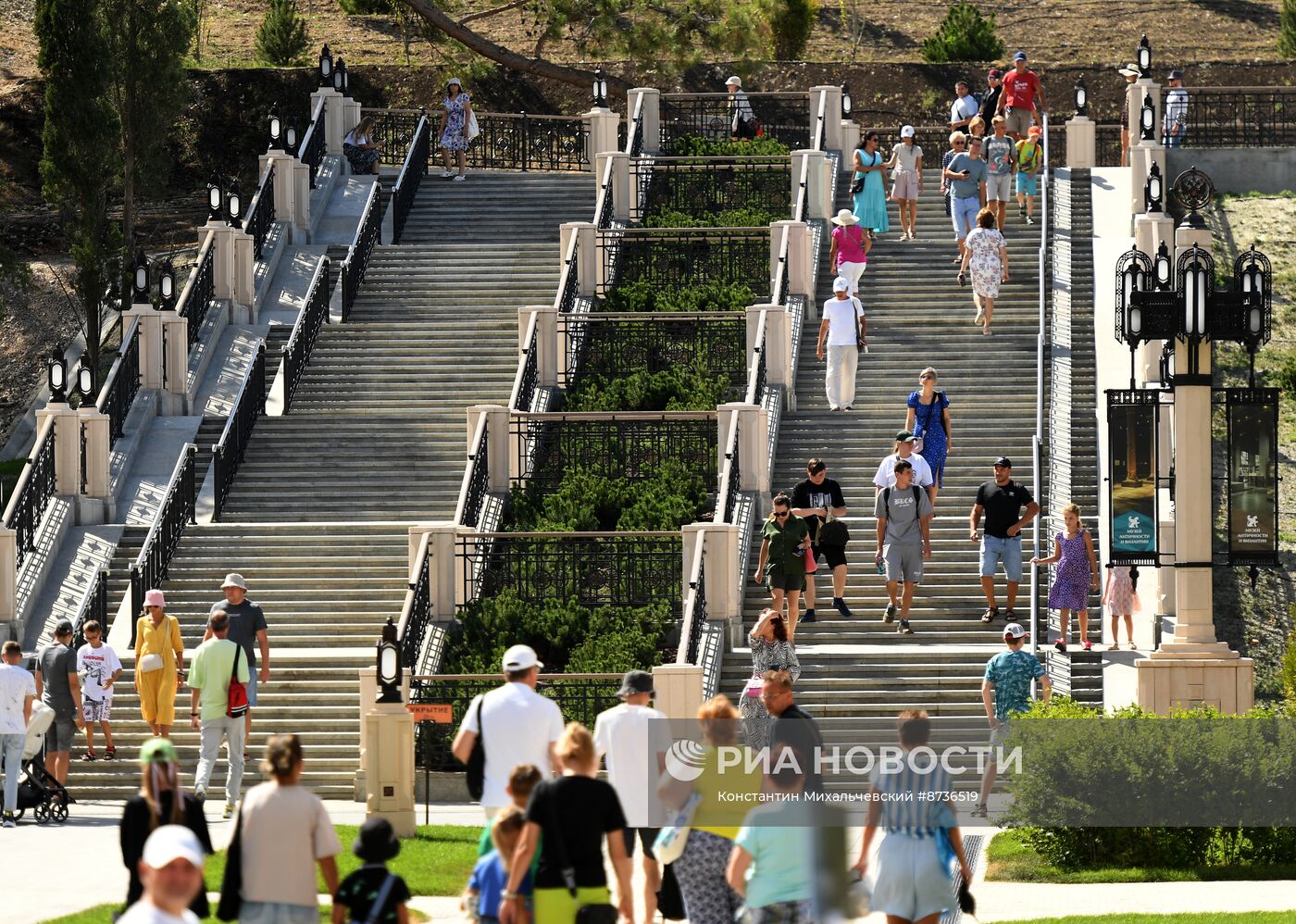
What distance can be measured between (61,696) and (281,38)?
87.1ft

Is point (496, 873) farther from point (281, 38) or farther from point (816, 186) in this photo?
point (281, 38)

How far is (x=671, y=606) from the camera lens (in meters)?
23.2

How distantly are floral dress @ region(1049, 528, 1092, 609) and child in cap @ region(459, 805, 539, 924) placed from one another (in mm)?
10606

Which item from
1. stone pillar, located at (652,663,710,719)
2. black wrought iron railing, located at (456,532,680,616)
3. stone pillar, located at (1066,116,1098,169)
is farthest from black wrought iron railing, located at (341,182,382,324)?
stone pillar, located at (652,663,710,719)

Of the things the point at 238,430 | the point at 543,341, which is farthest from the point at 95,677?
the point at 543,341

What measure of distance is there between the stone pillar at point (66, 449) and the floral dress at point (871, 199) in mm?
10081

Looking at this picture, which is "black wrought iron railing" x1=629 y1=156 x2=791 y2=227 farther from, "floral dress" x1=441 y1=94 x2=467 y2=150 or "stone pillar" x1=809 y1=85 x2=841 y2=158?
"floral dress" x1=441 y1=94 x2=467 y2=150

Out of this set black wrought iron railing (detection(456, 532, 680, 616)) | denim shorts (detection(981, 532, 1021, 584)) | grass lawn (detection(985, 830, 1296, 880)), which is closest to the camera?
grass lawn (detection(985, 830, 1296, 880))

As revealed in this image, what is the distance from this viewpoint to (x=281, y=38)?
4522 centimetres

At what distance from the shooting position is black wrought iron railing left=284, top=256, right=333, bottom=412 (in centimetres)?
2883

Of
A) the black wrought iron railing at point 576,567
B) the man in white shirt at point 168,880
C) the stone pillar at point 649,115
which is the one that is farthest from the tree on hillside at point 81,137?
the man in white shirt at point 168,880

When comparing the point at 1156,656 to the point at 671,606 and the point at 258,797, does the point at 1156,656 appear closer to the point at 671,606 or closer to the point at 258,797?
the point at 671,606

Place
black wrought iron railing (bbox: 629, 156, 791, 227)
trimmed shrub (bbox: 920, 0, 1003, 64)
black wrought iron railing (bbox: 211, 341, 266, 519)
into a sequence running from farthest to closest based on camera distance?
trimmed shrub (bbox: 920, 0, 1003, 64), black wrought iron railing (bbox: 629, 156, 791, 227), black wrought iron railing (bbox: 211, 341, 266, 519)

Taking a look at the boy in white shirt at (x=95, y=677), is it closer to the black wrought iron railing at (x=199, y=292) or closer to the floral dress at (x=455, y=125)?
the black wrought iron railing at (x=199, y=292)
